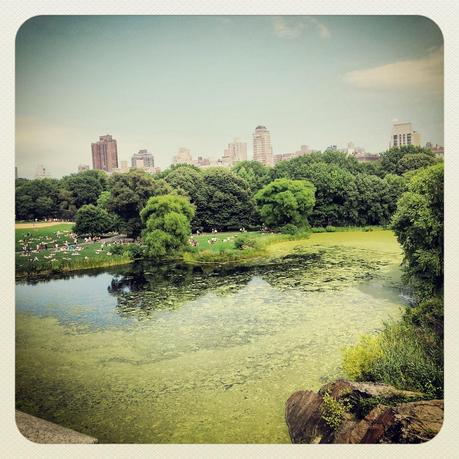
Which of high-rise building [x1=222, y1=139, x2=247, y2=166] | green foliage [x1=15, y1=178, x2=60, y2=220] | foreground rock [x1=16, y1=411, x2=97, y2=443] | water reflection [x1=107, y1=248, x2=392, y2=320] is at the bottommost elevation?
foreground rock [x1=16, y1=411, x2=97, y2=443]

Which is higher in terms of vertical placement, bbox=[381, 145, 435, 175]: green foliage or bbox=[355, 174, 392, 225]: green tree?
bbox=[381, 145, 435, 175]: green foliage

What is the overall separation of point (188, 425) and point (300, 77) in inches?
126

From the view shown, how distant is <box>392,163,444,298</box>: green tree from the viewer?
157 inches

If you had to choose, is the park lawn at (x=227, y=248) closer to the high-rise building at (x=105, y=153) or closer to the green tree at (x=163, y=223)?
the green tree at (x=163, y=223)

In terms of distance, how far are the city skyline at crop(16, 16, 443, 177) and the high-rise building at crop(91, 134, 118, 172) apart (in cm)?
9

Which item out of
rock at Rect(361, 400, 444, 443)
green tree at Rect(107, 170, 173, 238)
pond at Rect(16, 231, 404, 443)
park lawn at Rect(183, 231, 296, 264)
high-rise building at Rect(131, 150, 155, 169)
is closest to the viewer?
rock at Rect(361, 400, 444, 443)

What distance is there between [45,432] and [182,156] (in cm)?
269

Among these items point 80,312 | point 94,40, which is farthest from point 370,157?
point 80,312

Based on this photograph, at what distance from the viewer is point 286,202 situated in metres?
4.82

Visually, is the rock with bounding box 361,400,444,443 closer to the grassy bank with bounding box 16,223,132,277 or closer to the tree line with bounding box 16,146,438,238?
the tree line with bounding box 16,146,438,238

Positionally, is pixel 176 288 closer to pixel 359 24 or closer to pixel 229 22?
pixel 229 22

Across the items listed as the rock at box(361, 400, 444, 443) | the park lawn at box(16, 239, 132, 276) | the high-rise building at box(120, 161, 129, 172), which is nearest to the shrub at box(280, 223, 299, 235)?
the park lawn at box(16, 239, 132, 276)

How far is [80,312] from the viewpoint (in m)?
4.27

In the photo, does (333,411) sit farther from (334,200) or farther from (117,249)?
(117,249)
